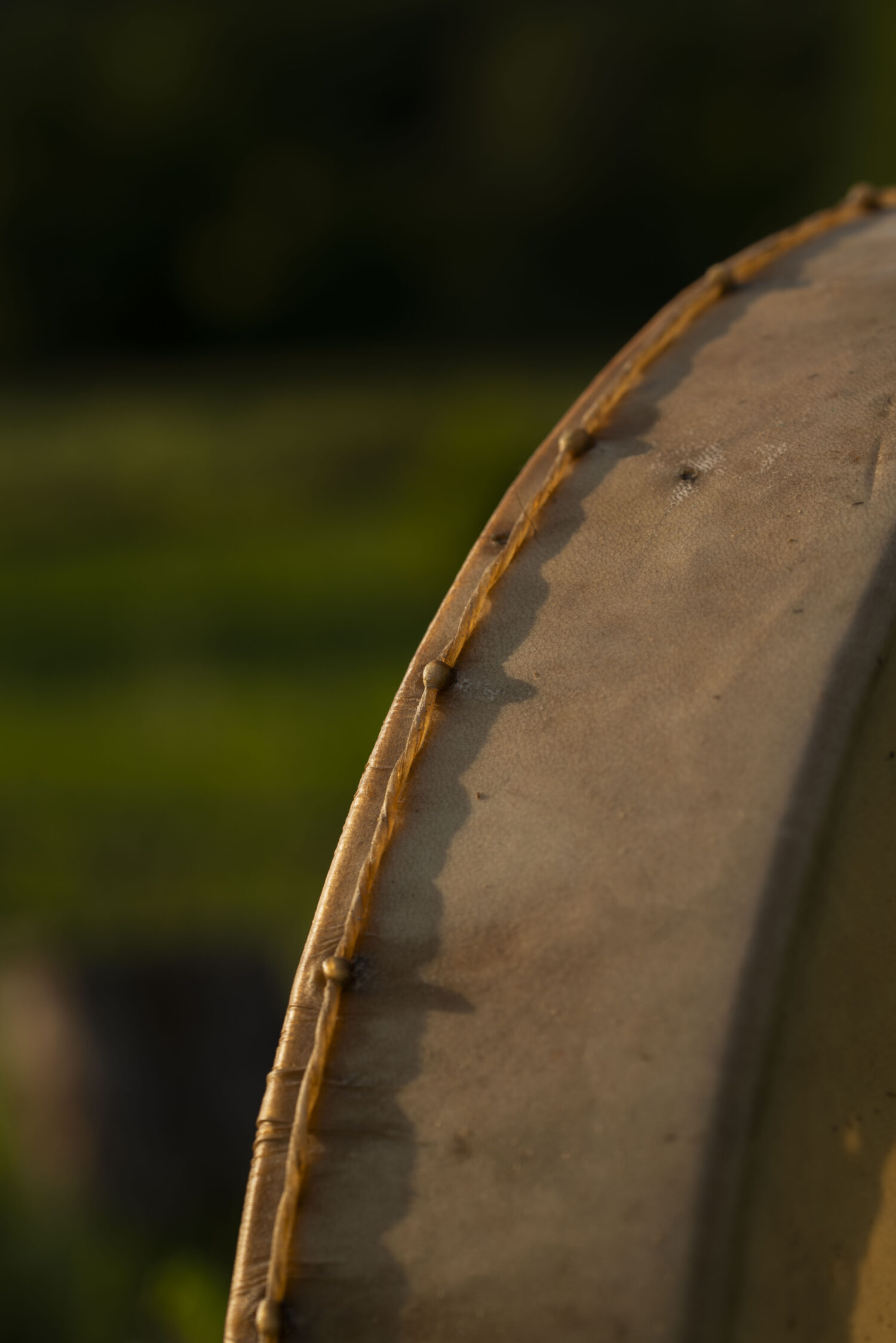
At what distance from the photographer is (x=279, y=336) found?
3912 millimetres

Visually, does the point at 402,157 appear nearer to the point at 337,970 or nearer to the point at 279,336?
the point at 279,336

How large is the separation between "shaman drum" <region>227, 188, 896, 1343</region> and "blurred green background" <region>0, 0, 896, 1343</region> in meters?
1.28

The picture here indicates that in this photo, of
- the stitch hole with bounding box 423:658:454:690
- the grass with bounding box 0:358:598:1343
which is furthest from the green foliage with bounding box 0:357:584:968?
the stitch hole with bounding box 423:658:454:690

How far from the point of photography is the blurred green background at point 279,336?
2.29 metres

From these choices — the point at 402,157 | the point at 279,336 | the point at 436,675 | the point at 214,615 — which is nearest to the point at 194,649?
the point at 214,615

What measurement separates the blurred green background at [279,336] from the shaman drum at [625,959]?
128 centimetres

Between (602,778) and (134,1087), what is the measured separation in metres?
1.34

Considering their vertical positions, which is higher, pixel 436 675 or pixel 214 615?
pixel 436 675

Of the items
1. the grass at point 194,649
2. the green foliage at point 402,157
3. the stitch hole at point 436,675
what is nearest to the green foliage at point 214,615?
the grass at point 194,649

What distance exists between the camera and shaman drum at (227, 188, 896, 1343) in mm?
376

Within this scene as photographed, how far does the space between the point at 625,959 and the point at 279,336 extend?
3.74 metres

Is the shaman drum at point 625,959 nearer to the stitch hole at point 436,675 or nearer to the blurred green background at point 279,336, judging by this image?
the stitch hole at point 436,675

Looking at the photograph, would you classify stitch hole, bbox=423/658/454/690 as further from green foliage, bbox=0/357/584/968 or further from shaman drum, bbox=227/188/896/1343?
green foliage, bbox=0/357/584/968

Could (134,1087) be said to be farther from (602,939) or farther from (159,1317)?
(602,939)
